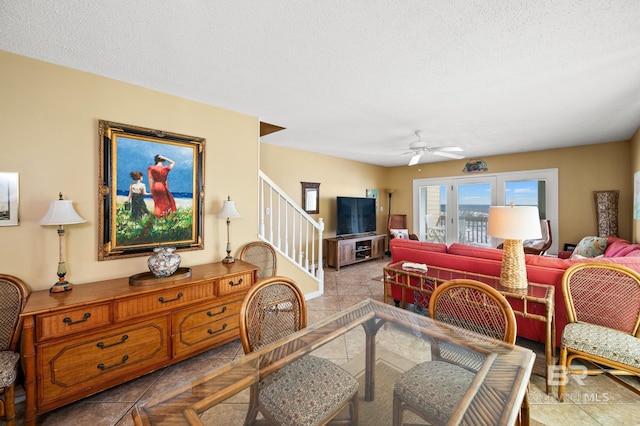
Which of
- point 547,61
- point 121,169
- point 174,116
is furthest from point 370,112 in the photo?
point 121,169

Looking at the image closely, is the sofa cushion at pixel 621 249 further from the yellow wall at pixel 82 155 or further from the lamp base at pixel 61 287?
the lamp base at pixel 61 287

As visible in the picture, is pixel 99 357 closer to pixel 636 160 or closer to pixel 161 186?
pixel 161 186

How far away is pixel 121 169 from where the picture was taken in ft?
7.37

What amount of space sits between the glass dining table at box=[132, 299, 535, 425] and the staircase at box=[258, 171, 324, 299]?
1.94 m

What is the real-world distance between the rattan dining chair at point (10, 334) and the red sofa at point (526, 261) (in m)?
3.35

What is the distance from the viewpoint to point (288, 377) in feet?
4.39

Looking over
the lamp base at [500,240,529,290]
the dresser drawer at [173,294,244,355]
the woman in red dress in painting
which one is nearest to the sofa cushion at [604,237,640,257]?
the lamp base at [500,240,529,290]

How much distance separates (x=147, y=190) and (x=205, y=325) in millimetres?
1360

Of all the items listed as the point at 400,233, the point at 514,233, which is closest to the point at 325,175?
the point at 400,233

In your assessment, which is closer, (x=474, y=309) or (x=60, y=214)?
(x=474, y=309)

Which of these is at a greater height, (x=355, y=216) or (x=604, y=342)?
(x=355, y=216)

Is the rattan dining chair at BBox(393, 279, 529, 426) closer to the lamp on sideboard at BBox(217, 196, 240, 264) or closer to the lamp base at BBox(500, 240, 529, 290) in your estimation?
the lamp base at BBox(500, 240, 529, 290)

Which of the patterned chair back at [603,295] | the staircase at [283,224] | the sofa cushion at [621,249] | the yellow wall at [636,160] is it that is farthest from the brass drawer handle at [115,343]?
the yellow wall at [636,160]

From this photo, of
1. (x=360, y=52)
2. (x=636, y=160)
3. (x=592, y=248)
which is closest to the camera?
(x=360, y=52)
